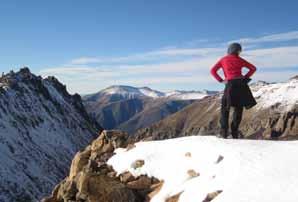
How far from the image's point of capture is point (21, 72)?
182 m

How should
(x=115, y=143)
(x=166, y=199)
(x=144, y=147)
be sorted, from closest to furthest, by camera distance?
1. (x=166, y=199)
2. (x=144, y=147)
3. (x=115, y=143)

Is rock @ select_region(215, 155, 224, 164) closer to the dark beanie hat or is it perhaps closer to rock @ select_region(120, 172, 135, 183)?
rock @ select_region(120, 172, 135, 183)

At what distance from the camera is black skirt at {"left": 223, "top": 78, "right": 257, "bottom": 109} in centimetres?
2125

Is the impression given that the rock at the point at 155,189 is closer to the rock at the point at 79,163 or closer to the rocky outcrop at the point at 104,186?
the rocky outcrop at the point at 104,186

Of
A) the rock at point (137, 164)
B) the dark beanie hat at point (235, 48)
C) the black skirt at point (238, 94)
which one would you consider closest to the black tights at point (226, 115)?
the black skirt at point (238, 94)

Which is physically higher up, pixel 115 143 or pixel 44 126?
pixel 115 143

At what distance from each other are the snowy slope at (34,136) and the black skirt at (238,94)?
77249 millimetres

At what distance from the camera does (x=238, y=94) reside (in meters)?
21.3

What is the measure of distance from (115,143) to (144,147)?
3.56 meters

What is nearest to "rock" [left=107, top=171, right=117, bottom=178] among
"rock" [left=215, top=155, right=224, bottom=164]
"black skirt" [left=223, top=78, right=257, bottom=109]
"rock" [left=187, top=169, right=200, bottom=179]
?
"rock" [left=187, top=169, right=200, bottom=179]

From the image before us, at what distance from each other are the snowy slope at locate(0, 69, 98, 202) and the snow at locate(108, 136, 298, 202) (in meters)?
75.9

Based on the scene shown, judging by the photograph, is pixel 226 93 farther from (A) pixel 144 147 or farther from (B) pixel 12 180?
(B) pixel 12 180

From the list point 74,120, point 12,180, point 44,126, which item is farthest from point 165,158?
point 74,120

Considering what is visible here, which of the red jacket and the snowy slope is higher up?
the red jacket
